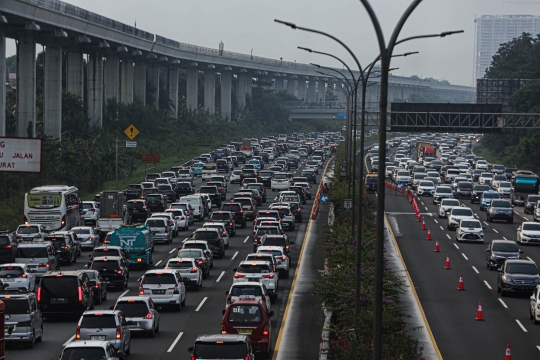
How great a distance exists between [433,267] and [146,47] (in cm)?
8376

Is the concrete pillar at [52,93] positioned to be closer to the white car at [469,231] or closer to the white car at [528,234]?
the white car at [469,231]

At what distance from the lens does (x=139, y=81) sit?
14225 centimetres

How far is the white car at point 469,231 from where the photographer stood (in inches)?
2325

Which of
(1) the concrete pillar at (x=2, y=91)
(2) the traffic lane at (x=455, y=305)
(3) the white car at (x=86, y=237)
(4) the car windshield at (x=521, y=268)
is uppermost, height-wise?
(1) the concrete pillar at (x=2, y=91)

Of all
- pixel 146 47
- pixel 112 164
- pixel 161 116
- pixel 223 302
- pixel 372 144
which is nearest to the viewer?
pixel 223 302

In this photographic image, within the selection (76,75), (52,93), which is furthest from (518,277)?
(76,75)

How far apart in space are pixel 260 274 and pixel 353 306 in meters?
9.09

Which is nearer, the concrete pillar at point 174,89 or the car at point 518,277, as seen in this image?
the car at point 518,277

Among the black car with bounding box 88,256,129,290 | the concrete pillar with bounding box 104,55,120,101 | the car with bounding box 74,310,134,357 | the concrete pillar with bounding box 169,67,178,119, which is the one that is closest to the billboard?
the black car with bounding box 88,256,129,290

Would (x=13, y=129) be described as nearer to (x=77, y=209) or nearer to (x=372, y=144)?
(x=77, y=209)

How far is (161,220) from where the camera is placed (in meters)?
57.8

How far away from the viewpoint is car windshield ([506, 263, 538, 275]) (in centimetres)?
4056

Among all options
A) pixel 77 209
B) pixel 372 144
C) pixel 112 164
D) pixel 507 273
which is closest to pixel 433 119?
pixel 112 164

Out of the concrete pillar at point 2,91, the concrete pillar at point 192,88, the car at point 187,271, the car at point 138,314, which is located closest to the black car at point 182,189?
the concrete pillar at point 2,91
